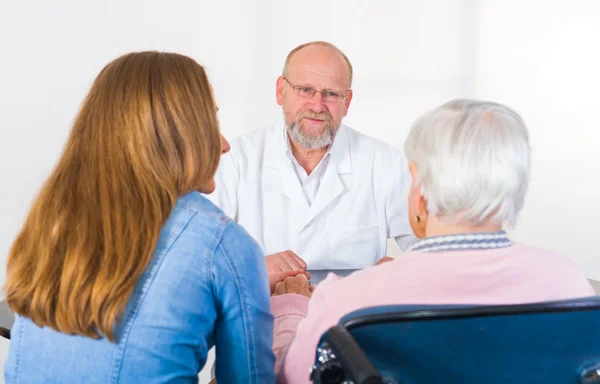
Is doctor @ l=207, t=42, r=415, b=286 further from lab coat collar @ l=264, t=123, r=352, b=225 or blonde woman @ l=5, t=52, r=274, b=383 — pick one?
blonde woman @ l=5, t=52, r=274, b=383

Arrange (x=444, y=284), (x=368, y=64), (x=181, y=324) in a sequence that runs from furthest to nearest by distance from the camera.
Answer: (x=368, y=64)
(x=181, y=324)
(x=444, y=284)

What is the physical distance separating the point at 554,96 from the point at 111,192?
140 inches

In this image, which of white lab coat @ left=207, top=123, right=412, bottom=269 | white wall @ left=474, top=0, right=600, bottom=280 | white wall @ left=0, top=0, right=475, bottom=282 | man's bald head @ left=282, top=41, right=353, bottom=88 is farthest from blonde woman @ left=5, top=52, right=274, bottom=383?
white wall @ left=474, top=0, right=600, bottom=280

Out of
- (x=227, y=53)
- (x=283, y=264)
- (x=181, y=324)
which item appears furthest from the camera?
(x=227, y=53)

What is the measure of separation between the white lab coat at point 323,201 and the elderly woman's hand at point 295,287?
664mm

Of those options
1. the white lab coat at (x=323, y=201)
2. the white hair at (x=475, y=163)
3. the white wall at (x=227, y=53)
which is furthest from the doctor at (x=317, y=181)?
the white wall at (x=227, y=53)

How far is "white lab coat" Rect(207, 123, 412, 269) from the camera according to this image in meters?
2.42

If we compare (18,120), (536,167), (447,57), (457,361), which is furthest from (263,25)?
(457,361)

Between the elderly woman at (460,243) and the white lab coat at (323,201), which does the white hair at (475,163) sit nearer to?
the elderly woman at (460,243)

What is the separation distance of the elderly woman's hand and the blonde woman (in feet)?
1.24

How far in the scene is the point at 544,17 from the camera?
429cm

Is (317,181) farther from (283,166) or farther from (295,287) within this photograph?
(295,287)

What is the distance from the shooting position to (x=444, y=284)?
1113 mm

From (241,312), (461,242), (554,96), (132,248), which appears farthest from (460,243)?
(554,96)
